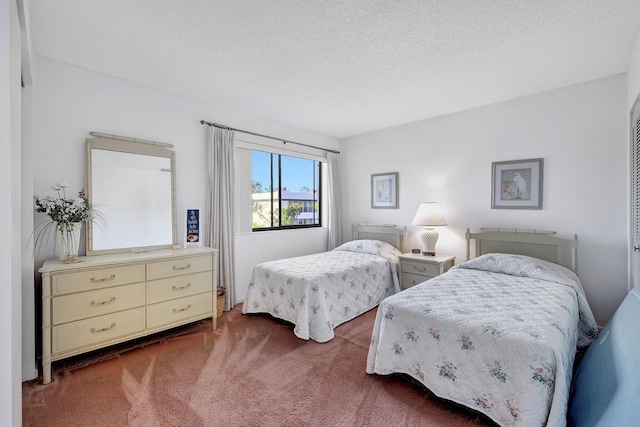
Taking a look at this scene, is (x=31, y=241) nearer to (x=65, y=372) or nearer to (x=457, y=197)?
(x=65, y=372)

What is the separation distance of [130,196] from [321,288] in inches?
83.4

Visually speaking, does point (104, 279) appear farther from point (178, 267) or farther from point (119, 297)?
point (178, 267)

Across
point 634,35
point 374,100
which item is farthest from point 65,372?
point 634,35

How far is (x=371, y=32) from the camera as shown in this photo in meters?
2.11

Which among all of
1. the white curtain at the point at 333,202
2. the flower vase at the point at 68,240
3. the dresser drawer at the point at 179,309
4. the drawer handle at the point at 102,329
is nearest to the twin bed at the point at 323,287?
the dresser drawer at the point at 179,309

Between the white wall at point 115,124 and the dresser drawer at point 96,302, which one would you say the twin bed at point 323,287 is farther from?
the dresser drawer at point 96,302

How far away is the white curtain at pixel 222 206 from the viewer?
349 cm

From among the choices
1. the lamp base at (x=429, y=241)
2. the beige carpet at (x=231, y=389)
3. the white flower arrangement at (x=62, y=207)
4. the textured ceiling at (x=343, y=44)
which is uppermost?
the textured ceiling at (x=343, y=44)

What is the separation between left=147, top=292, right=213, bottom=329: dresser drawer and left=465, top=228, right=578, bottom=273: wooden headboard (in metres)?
3.12

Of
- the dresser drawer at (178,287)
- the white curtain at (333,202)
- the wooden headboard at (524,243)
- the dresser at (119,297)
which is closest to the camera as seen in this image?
the dresser at (119,297)

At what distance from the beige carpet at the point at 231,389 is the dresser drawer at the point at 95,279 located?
633 millimetres

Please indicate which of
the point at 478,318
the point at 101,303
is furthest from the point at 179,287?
the point at 478,318

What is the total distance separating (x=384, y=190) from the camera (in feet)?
15.1

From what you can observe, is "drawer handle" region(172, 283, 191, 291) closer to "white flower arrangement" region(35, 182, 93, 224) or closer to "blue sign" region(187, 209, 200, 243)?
"blue sign" region(187, 209, 200, 243)
